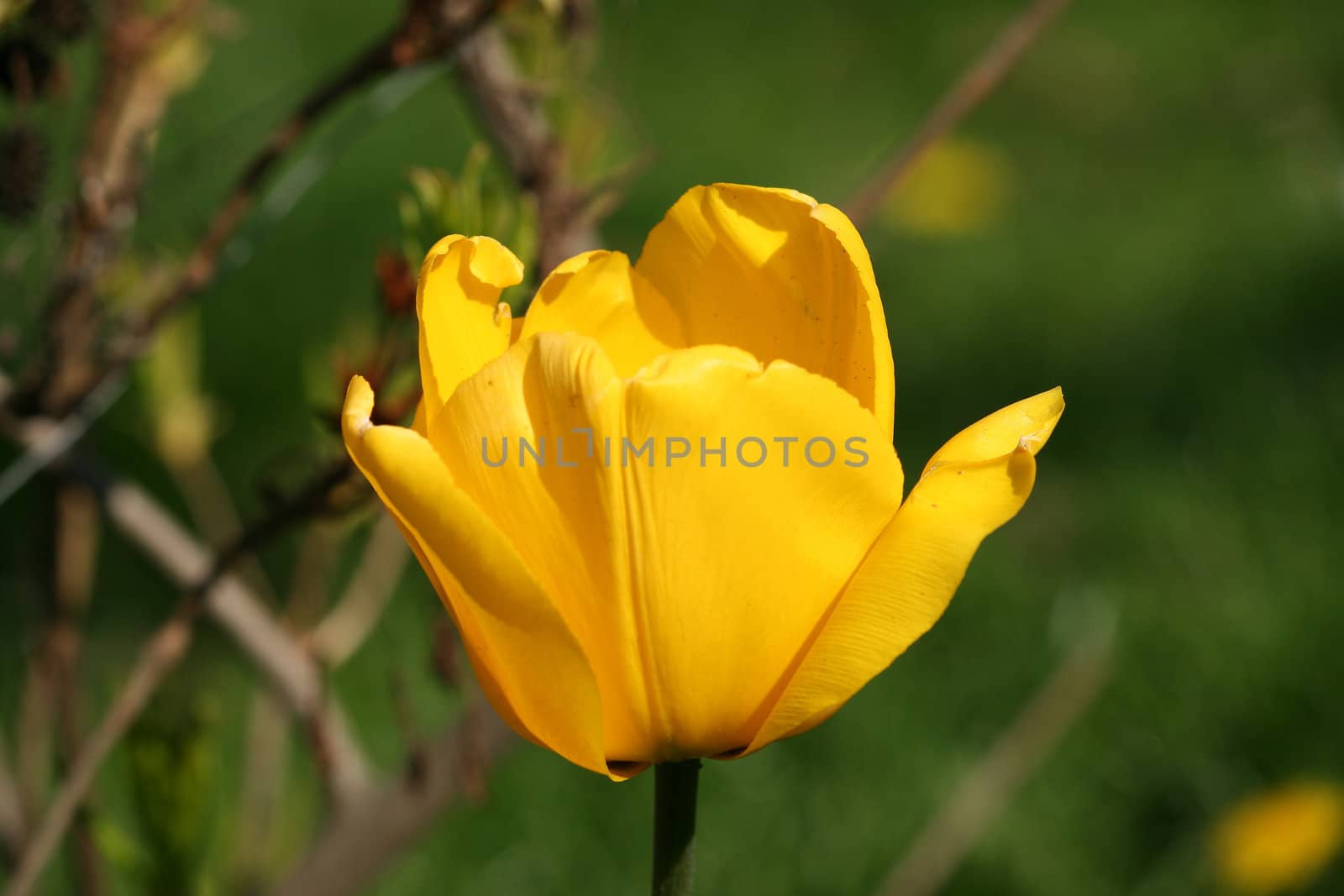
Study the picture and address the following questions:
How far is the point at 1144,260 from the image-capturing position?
2393 mm

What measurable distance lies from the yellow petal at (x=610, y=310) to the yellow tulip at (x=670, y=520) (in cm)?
2

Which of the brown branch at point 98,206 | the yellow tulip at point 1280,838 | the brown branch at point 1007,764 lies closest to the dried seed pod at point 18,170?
the brown branch at point 98,206

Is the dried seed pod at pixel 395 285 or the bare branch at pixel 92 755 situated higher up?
the dried seed pod at pixel 395 285

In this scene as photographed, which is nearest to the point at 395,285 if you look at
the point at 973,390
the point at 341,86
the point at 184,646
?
the point at 341,86

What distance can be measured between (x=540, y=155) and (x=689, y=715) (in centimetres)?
37

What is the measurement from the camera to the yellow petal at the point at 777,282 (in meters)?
0.41

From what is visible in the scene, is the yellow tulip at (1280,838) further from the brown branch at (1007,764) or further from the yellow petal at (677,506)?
the yellow petal at (677,506)

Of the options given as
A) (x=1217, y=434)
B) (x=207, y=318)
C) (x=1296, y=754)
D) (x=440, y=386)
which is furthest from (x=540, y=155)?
(x=207, y=318)

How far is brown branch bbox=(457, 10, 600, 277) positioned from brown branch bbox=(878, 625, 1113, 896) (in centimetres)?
55

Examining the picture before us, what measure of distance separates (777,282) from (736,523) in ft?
0.34

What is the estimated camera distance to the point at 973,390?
6.86 ft

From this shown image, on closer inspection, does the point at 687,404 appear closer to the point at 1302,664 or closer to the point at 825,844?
the point at 825,844

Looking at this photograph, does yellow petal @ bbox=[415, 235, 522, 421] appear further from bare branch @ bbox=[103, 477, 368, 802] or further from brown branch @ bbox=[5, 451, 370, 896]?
bare branch @ bbox=[103, 477, 368, 802]

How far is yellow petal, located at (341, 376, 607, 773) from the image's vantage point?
1.10ft
